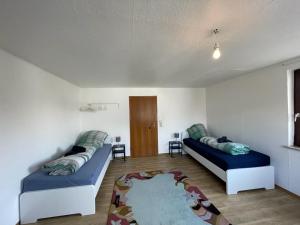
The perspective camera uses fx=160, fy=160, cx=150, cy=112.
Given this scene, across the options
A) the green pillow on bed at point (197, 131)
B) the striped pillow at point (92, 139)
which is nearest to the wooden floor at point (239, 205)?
the striped pillow at point (92, 139)

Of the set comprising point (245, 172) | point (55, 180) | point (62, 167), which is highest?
point (62, 167)

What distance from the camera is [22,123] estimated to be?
7.22 feet

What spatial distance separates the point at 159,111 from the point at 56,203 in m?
3.61

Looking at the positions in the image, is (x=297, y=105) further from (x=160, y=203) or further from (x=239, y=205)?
(x=160, y=203)

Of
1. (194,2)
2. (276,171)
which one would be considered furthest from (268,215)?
(194,2)

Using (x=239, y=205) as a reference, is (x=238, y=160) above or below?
above

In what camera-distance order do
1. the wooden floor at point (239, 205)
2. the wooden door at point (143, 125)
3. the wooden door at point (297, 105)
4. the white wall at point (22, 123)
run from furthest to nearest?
the wooden door at point (143, 125) → the wooden door at point (297, 105) → the wooden floor at point (239, 205) → the white wall at point (22, 123)

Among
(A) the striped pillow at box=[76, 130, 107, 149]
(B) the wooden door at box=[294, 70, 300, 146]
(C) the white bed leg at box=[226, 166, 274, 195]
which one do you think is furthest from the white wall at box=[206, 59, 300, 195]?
(A) the striped pillow at box=[76, 130, 107, 149]

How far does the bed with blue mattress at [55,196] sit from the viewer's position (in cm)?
213

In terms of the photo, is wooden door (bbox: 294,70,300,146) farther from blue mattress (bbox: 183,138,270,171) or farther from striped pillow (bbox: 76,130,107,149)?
striped pillow (bbox: 76,130,107,149)

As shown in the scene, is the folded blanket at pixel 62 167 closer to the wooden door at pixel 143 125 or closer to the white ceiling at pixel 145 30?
the white ceiling at pixel 145 30

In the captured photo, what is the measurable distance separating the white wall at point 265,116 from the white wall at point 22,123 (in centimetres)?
405

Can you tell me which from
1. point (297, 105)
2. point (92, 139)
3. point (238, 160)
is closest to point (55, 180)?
point (92, 139)

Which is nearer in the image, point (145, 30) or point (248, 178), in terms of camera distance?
point (145, 30)
